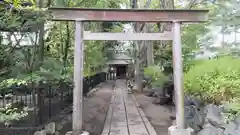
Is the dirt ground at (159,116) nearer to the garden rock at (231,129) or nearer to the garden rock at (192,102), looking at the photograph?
the garden rock at (192,102)

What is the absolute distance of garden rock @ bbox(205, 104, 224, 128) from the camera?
5.46 m

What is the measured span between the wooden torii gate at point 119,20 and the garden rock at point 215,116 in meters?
0.62

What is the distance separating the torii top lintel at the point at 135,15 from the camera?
20.0 feet

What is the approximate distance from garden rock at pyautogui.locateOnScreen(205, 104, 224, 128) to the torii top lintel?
2022 millimetres

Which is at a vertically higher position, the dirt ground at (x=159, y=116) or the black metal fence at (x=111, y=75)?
the dirt ground at (x=159, y=116)

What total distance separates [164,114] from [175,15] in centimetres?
424

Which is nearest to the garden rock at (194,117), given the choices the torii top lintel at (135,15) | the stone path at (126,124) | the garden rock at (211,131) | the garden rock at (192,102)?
the garden rock at (192,102)

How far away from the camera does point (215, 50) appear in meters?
9.83

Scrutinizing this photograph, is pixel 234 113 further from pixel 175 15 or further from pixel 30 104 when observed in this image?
pixel 30 104

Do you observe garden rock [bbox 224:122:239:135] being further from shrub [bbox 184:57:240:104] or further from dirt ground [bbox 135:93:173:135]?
dirt ground [bbox 135:93:173:135]

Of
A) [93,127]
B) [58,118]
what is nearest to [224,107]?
[93,127]

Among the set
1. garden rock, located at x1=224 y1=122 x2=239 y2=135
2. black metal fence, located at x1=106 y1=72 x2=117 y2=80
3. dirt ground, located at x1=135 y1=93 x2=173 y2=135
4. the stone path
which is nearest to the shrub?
garden rock, located at x1=224 y1=122 x2=239 y2=135

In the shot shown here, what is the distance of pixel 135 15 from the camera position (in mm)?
6199

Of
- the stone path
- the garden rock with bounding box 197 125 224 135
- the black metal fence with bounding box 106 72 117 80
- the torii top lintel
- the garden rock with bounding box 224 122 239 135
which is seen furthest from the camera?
the black metal fence with bounding box 106 72 117 80
